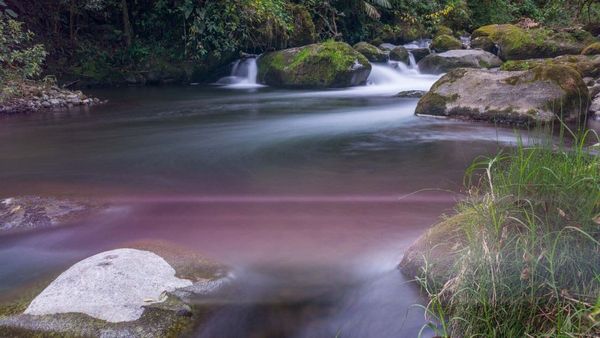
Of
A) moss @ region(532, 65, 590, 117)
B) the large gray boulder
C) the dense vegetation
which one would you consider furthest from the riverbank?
the dense vegetation

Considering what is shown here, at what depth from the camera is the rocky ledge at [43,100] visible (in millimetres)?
10094

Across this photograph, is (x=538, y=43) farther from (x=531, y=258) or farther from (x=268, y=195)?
(x=531, y=258)

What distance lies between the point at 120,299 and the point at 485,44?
640 inches

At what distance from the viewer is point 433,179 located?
205 inches

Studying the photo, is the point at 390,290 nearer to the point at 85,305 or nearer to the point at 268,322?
the point at 268,322

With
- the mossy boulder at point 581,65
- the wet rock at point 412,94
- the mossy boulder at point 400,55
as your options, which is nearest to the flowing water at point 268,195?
the wet rock at point 412,94

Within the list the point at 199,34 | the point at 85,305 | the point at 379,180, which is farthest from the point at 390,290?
the point at 199,34

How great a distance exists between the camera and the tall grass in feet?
7.14

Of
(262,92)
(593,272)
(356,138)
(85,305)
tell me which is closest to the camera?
(593,272)

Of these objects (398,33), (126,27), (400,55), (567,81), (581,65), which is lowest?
(567,81)

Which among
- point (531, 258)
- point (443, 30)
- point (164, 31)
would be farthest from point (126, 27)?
point (531, 258)

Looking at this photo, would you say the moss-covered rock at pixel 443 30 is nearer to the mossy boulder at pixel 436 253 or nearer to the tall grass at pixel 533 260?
the mossy boulder at pixel 436 253

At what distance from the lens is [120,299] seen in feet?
8.84

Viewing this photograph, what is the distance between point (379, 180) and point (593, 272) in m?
3.03
